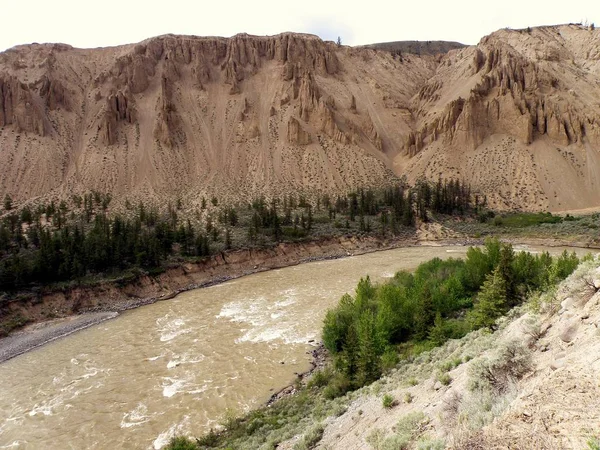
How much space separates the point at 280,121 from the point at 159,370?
256 ft

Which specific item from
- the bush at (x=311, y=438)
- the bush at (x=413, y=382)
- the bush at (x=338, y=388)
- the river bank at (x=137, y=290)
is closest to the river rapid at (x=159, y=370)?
the river bank at (x=137, y=290)

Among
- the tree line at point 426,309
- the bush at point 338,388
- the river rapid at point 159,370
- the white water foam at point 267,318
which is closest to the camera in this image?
the bush at point 338,388

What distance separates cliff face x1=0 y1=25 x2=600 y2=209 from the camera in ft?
248

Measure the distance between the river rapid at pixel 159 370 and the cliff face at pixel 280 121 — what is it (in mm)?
44975

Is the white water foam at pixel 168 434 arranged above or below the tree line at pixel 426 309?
below

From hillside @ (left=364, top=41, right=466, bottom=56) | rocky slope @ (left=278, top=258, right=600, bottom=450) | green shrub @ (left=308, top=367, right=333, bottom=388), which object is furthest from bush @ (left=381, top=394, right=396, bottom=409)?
hillside @ (left=364, top=41, right=466, bottom=56)

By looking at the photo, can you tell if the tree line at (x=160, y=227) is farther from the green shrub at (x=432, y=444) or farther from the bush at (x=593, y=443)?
the bush at (x=593, y=443)

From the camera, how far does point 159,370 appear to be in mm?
21281

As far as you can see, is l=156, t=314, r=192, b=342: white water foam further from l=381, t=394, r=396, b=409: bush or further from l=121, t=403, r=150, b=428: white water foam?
l=381, t=394, r=396, b=409: bush

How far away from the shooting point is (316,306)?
98.0 feet

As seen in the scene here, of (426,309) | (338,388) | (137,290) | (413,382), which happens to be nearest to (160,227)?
(137,290)

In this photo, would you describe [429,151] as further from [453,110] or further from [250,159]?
[250,159]

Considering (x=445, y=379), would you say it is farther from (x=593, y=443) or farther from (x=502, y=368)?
(x=593, y=443)

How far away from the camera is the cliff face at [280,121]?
75.5m
